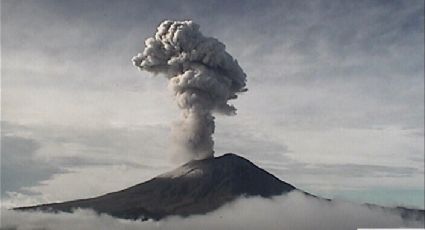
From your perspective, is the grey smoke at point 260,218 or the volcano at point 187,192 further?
the volcano at point 187,192

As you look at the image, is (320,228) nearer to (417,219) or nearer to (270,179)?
(270,179)

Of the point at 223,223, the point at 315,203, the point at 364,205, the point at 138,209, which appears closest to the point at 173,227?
the point at 138,209

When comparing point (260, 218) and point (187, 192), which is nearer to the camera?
point (187, 192)

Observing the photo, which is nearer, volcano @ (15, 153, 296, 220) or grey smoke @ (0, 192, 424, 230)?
grey smoke @ (0, 192, 424, 230)

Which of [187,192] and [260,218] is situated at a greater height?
[187,192]
